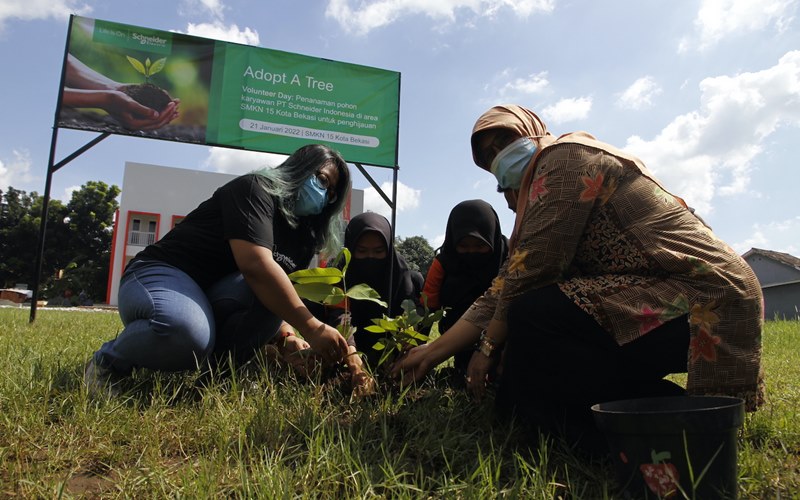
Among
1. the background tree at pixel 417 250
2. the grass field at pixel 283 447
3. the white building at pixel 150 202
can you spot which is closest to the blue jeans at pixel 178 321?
the grass field at pixel 283 447

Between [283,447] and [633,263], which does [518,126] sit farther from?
[283,447]

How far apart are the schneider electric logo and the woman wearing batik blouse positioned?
17.6 ft

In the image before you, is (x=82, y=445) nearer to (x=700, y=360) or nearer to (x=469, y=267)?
(x=700, y=360)

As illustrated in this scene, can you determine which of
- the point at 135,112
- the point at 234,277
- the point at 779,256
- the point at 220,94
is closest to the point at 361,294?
the point at 234,277

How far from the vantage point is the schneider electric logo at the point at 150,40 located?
5430mm

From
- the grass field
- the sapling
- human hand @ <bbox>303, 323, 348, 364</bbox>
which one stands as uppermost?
the sapling

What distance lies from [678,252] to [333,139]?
5017 mm

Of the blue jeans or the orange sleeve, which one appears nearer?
the blue jeans

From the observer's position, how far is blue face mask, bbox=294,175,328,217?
204cm

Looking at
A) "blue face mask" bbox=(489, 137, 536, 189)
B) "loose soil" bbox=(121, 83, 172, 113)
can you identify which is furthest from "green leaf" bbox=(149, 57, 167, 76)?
"blue face mask" bbox=(489, 137, 536, 189)

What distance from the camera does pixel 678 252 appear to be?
4.46 feet

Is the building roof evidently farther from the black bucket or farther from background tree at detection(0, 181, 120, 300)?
background tree at detection(0, 181, 120, 300)

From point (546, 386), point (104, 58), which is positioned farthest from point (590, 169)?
point (104, 58)

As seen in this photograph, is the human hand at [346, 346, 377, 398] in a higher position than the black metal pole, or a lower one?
lower
